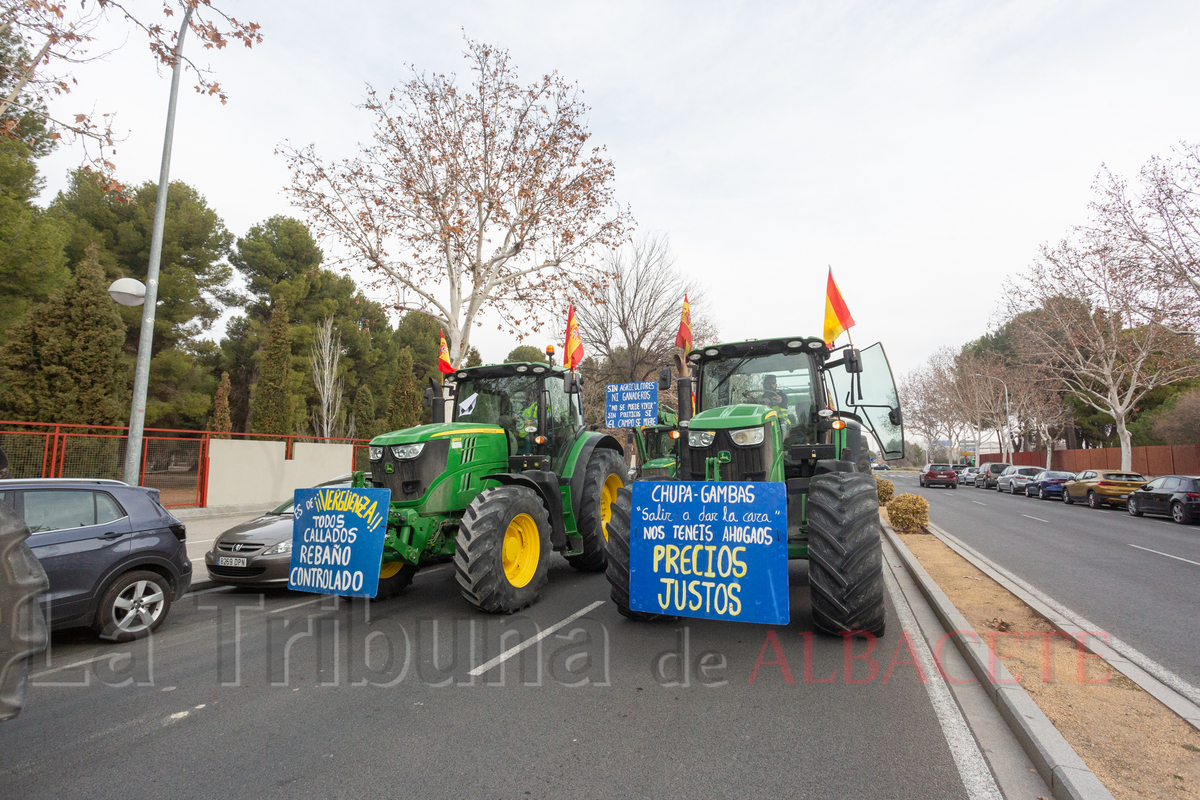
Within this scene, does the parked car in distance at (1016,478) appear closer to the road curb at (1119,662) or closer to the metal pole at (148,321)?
the road curb at (1119,662)

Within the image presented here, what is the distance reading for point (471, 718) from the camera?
379 cm

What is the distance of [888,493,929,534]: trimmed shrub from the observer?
11.4 m

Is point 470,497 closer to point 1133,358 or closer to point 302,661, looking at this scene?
point 302,661

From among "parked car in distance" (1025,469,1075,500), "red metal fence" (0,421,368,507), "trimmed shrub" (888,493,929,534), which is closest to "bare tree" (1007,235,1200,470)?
"parked car in distance" (1025,469,1075,500)

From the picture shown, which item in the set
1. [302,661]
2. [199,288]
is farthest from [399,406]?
[302,661]

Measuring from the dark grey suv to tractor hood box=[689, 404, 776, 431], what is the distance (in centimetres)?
521

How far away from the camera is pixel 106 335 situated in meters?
15.5

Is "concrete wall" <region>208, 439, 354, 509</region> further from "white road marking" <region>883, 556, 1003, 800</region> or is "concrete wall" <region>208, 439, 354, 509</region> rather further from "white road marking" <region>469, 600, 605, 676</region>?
"white road marking" <region>883, 556, 1003, 800</region>

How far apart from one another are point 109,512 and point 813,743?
20.1ft

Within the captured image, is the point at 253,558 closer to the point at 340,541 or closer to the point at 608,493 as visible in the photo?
the point at 340,541

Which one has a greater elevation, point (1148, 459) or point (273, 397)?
point (273, 397)

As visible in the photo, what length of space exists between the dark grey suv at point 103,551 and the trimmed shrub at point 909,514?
11.2m

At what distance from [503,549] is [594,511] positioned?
184 cm

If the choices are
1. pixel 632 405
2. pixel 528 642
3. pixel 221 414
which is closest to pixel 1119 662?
pixel 528 642
